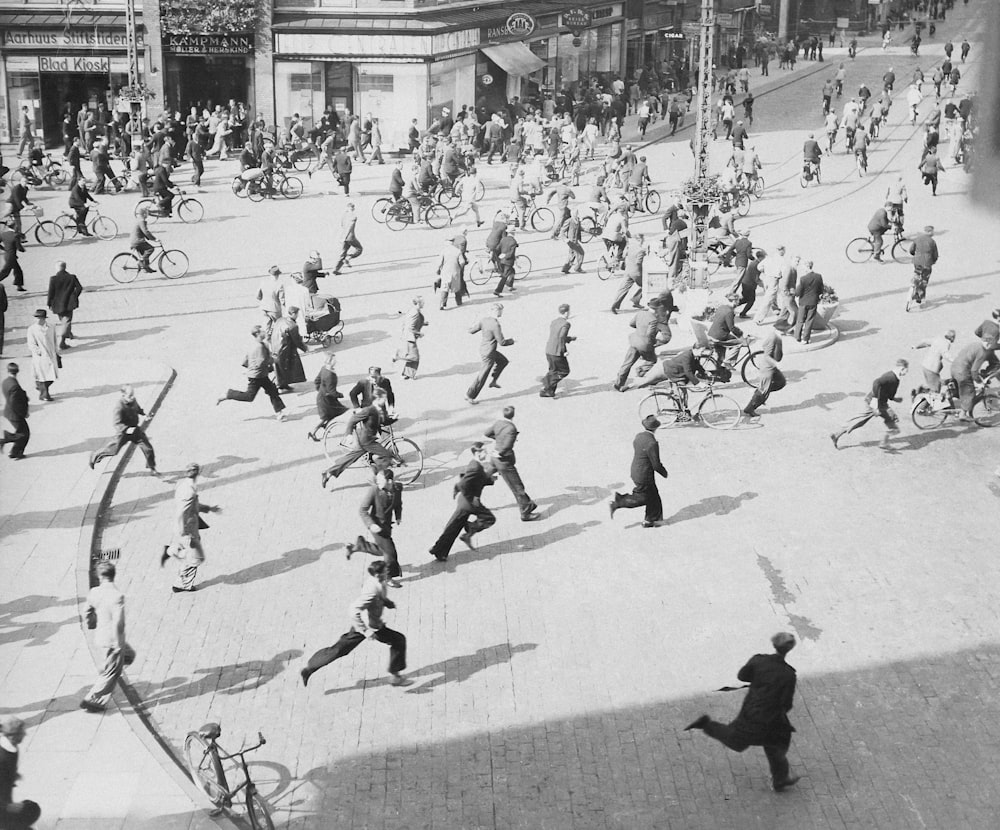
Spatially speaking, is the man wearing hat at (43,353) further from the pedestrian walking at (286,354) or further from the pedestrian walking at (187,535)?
the pedestrian walking at (187,535)

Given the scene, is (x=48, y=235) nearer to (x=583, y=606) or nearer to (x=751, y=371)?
(x=751, y=371)

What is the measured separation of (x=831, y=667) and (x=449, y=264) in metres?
13.7

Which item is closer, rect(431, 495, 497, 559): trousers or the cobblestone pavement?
the cobblestone pavement

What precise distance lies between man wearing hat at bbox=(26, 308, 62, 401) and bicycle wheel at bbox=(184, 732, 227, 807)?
34.1 feet

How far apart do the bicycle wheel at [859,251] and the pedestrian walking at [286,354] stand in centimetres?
1368

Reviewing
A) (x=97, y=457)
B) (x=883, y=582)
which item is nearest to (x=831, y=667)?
(x=883, y=582)

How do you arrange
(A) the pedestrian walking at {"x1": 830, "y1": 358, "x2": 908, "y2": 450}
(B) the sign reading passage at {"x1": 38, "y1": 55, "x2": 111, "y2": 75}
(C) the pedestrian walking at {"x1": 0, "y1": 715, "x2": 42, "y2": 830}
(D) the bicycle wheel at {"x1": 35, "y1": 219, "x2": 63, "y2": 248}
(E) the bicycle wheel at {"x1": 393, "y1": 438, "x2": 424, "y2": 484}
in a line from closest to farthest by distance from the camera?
(C) the pedestrian walking at {"x1": 0, "y1": 715, "x2": 42, "y2": 830}
(E) the bicycle wheel at {"x1": 393, "y1": 438, "x2": 424, "y2": 484}
(A) the pedestrian walking at {"x1": 830, "y1": 358, "x2": 908, "y2": 450}
(D) the bicycle wheel at {"x1": 35, "y1": 219, "x2": 63, "y2": 248}
(B) the sign reading passage at {"x1": 38, "y1": 55, "x2": 111, "y2": 75}

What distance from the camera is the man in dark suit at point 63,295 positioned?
70.2 feet

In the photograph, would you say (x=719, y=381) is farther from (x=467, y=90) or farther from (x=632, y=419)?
(x=467, y=90)

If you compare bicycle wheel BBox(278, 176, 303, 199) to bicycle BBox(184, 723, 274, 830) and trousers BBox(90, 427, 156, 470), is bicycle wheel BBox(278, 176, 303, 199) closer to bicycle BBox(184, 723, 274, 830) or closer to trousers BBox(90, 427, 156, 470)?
trousers BBox(90, 427, 156, 470)

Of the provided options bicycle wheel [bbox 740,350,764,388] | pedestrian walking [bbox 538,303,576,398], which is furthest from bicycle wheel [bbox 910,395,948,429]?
pedestrian walking [bbox 538,303,576,398]

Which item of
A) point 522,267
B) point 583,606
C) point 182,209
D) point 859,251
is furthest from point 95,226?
point 583,606

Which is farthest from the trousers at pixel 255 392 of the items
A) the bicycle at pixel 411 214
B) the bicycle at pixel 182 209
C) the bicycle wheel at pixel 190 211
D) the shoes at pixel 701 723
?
the bicycle wheel at pixel 190 211

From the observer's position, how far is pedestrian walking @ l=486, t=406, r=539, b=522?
48.6 ft
